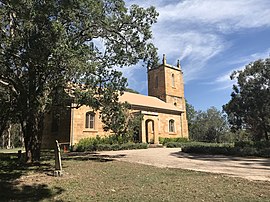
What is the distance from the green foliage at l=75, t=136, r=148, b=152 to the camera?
71.7 ft

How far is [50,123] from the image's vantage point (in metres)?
27.0

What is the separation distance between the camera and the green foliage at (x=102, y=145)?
2184 centimetres

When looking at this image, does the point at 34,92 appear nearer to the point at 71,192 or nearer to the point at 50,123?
the point at 71,192

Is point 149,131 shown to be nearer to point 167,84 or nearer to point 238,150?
point 167,84

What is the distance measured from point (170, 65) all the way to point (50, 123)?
2379cm

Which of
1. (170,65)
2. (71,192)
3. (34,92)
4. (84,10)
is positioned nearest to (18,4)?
(84,10)

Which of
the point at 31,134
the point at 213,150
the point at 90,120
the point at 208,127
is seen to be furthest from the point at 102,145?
the point at 208,127

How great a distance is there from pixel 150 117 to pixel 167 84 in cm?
1251

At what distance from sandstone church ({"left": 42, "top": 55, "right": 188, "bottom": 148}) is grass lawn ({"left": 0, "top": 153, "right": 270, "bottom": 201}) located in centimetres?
1122

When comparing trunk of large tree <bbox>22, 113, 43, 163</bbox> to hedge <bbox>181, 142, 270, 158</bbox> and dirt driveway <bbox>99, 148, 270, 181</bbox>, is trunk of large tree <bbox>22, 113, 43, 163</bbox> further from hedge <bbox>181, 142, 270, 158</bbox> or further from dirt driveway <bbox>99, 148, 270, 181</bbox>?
hedge <bbox>181, 142, 270, 158</bbox>

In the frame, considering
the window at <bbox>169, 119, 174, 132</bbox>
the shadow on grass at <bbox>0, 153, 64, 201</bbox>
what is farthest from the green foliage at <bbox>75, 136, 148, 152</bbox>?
the shadow on grass at <bbox>0, 153, 64, 201</bbox>

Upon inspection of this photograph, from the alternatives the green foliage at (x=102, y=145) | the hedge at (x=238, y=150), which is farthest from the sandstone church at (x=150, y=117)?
the hedge at (x=238, y=150)

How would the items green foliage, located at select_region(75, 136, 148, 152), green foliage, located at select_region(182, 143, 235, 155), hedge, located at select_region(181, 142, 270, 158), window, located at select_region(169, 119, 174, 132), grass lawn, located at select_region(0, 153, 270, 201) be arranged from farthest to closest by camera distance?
window, located at select_region(169, 119, 174, 132) → green foliage, located at select_region(75, 136, 148, 152) → green foliage, located at select_region(182, 143, 235, 155) → hedge, located at select_region(181, 142, 270, 158) → grass lawn, located at select_region(0, 153, 270, 201)

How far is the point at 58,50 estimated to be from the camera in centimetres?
886
